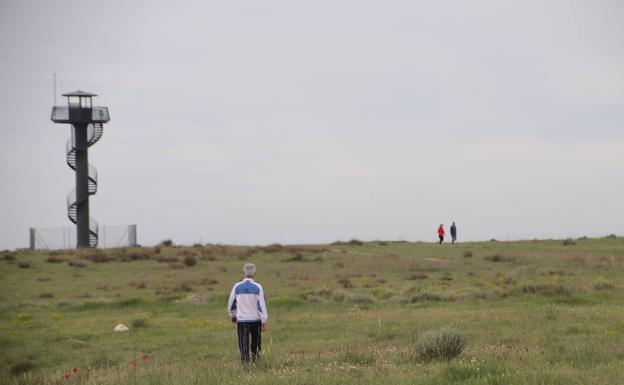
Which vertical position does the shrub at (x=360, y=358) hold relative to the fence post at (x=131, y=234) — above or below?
below

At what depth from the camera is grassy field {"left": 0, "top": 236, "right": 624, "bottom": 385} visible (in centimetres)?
1157

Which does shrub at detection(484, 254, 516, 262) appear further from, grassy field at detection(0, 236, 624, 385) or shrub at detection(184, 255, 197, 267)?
shrub at detection(184, 255, 197, 267)

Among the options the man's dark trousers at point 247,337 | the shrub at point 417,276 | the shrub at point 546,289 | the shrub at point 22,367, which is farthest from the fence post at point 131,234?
the man's dark trousers at point 247,337

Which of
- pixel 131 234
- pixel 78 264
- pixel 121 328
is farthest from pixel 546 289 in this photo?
pixel 131 234

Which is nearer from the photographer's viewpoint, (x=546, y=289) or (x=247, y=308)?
(x=247, y=308)

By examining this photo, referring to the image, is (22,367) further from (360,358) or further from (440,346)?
(440,346)

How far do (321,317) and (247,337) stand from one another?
352 inches

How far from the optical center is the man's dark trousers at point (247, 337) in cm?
1350

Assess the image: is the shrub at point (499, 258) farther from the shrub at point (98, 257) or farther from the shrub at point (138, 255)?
the shrub at point (98, 257)

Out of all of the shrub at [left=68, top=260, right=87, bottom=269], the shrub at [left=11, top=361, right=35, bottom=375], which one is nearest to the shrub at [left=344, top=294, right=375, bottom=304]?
the shrub at [left=11, top=361, right=35, bottom=375]

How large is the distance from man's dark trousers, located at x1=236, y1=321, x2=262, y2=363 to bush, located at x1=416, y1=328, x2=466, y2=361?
9.18 feet

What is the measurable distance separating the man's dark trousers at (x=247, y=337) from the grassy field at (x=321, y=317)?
0.39 metres

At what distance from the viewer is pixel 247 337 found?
13570 millimetres

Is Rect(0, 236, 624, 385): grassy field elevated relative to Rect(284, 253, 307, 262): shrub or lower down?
lower down
